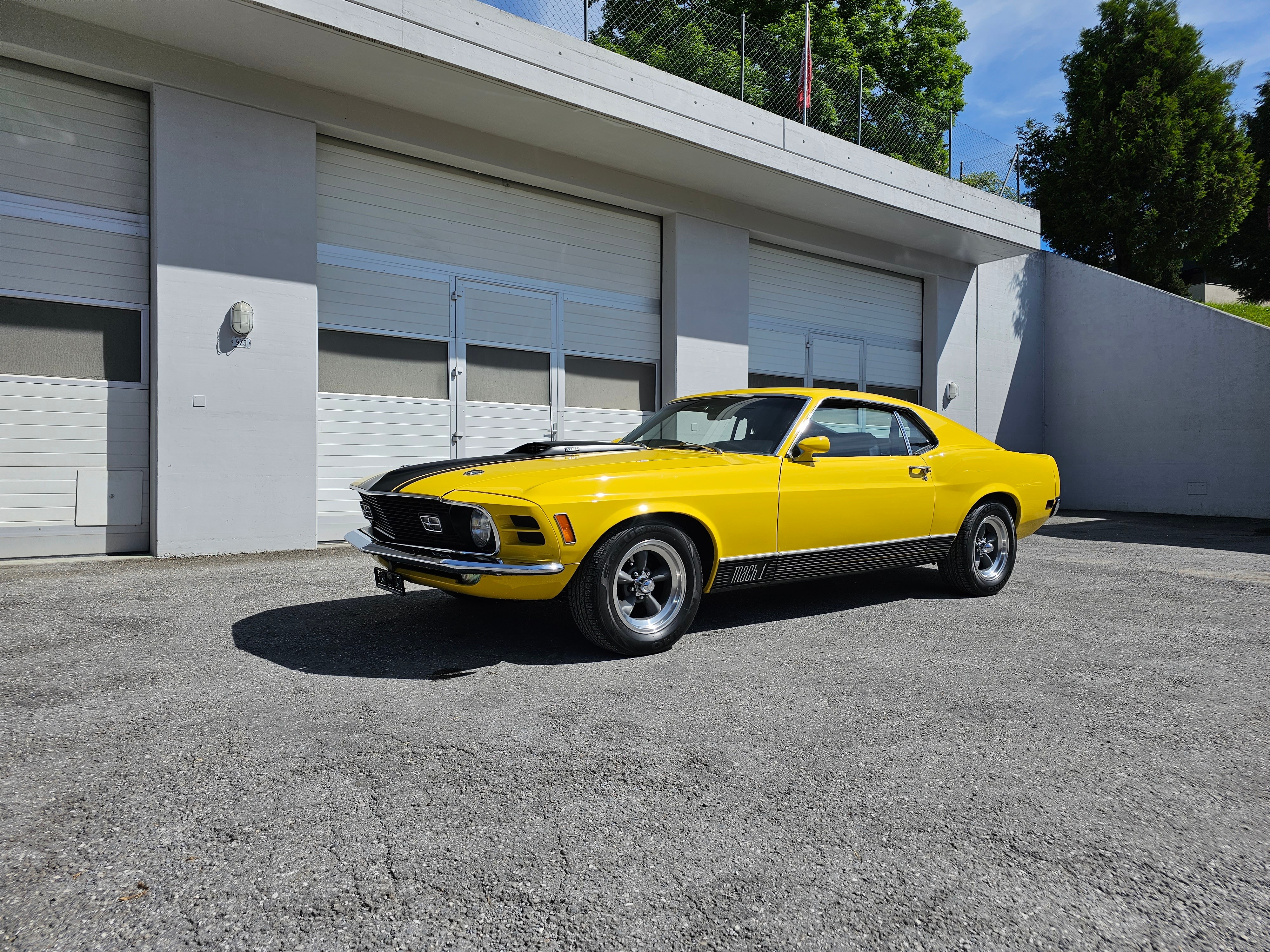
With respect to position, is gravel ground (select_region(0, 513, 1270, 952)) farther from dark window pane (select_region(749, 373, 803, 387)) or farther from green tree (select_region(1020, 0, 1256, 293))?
green tree (select_region(1020, 0, 1256, 293))

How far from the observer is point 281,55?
7668 millimetres

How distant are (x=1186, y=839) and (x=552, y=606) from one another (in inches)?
145

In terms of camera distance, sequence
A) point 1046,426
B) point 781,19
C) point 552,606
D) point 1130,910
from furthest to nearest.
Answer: point 781,19, point 1046,426, point 552,606, point 1130,910

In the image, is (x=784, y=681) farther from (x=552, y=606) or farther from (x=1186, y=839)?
(x=552, y=606)

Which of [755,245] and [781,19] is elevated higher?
[781,19]

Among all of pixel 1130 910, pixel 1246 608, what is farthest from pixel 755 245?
pixel 1130 910

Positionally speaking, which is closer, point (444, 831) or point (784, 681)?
point (444, 831)

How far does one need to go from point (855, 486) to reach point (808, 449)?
49cm

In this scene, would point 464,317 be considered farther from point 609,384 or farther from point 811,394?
point 811,394

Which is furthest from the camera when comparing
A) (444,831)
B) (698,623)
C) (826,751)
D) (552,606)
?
(552,606)

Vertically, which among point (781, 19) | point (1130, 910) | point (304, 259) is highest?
point (781, 19)

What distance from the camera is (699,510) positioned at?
4152mm

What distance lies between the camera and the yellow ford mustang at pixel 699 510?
3.78 meters

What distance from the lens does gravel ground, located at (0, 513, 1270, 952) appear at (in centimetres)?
178
